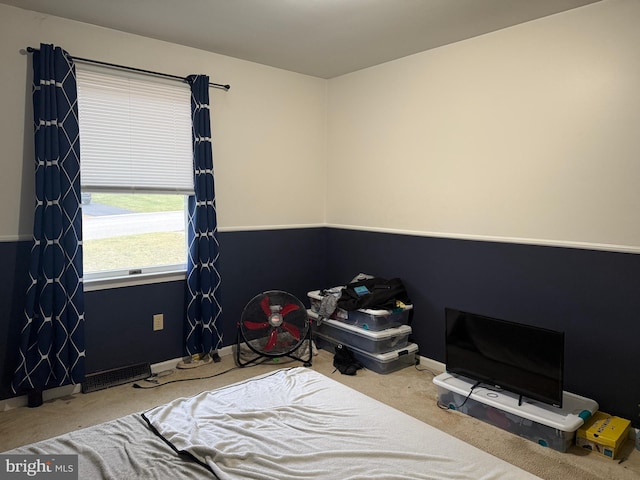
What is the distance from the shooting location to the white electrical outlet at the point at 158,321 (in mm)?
3301

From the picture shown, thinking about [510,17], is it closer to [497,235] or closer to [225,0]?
[497,235]

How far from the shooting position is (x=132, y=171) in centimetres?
311

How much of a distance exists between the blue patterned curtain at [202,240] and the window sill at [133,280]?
0.11 m

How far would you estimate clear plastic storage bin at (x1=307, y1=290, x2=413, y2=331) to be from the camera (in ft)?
10.9

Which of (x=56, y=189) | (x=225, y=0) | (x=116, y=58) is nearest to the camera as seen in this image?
(x=225, y=0)

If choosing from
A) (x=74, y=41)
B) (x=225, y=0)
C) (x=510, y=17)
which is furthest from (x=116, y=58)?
(x=510, y=17)

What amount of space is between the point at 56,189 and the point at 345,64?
2455 mm

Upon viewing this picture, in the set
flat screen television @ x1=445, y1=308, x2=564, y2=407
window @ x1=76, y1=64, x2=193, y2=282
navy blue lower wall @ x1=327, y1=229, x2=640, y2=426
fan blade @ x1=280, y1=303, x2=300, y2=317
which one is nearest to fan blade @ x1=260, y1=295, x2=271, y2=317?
fan blade @ x1=280, y1=303, x2=300, y2=317

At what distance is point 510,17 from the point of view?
2707mm

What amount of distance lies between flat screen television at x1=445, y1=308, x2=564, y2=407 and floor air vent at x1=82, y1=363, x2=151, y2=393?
7.28 ft

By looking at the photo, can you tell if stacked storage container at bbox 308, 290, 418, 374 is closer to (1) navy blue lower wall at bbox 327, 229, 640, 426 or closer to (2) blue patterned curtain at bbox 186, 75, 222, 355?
(1) navy blue lower wall at bbox 327, 229, 640, 426

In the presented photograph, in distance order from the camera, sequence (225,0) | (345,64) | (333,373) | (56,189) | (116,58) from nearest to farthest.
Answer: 1. (225,0)
2. (56,189)
3. (116,58)
4. (333,373)
5. (345,64)

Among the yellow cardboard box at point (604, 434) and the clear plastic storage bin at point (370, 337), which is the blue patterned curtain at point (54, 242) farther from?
the yellow cardboard box at point (604, 434)

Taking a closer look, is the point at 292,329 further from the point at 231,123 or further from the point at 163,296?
the point at 231,123
